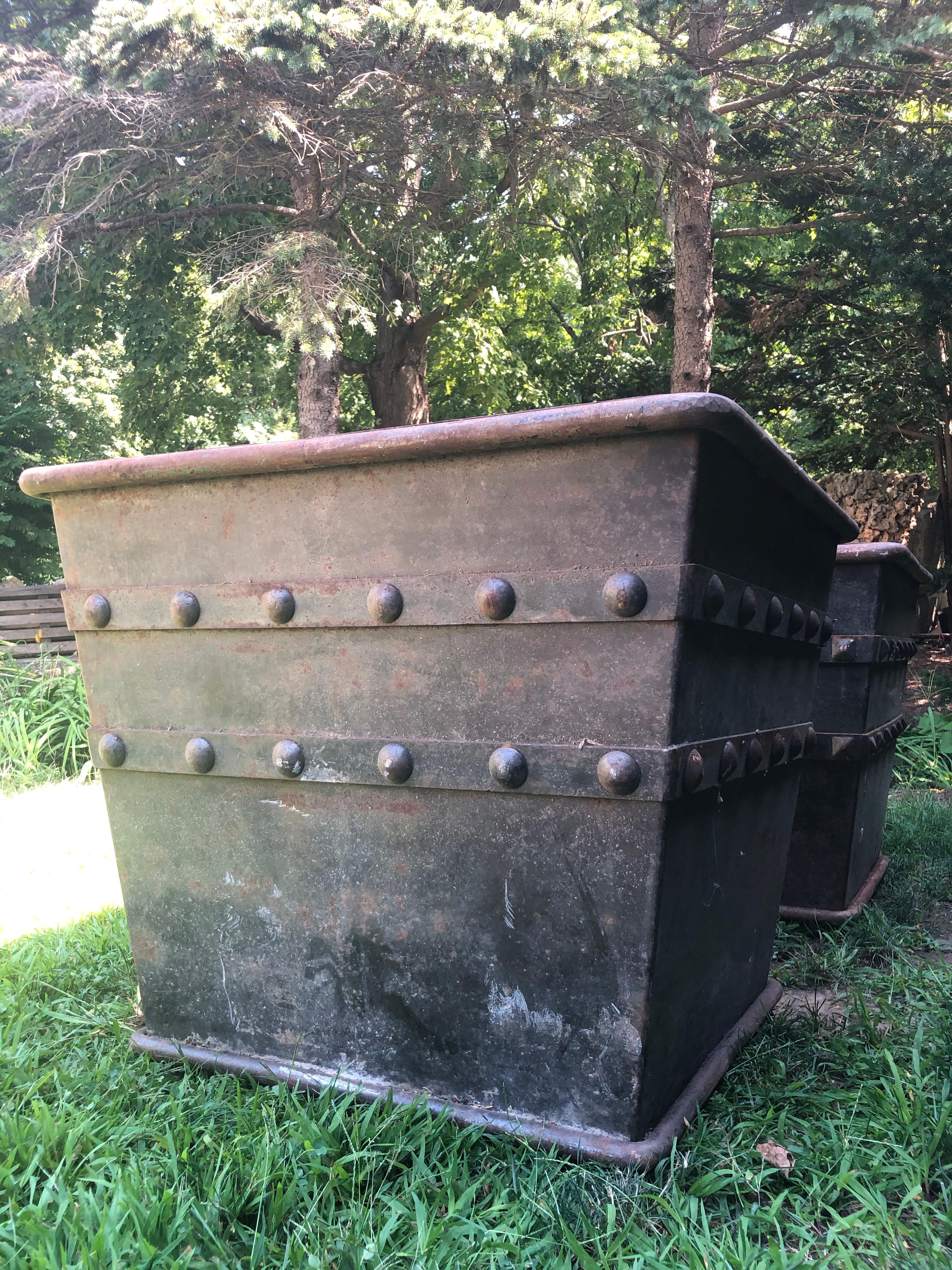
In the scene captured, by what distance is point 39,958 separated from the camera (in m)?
2.53

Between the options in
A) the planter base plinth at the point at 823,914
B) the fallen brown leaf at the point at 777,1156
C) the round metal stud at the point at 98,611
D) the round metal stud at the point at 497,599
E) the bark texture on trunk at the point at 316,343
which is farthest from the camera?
the bark texture on trunk at the point at 316,343

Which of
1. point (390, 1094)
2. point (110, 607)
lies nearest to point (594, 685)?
point (390, 1094)

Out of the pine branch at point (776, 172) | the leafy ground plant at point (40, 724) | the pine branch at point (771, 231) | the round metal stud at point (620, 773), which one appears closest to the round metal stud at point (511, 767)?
the round metal stud at point (620, 773)

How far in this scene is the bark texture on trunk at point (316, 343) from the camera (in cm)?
769

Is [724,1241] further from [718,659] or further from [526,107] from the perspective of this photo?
[526,107]

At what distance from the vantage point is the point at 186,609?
5.13 ft

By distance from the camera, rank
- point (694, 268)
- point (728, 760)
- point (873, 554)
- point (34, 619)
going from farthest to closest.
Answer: point (34, 619)
point (694, 268)
point (873, 554)
point (728, 760)

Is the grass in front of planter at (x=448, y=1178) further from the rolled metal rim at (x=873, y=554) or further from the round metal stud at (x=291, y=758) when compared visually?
the rolled metal rim at (x=873, y=554)

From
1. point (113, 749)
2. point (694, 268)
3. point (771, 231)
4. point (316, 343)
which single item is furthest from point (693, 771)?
point (771, 231)

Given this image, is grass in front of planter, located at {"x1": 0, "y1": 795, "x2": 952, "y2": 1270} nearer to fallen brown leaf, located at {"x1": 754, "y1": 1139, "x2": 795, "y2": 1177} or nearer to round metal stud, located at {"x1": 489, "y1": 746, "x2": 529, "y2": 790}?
fallen brown leaf, located at {"x1": 754, "y1": 1139, "x2": 795, "y2": 1177}

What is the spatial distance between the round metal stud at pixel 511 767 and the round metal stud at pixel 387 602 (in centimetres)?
26

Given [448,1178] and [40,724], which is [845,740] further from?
[40,724]

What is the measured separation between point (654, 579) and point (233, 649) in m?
0.74

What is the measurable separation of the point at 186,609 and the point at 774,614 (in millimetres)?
996
